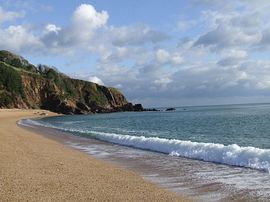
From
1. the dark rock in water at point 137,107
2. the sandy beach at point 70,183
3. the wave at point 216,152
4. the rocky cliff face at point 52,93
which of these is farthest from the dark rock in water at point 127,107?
the sandy beach at point 70,183

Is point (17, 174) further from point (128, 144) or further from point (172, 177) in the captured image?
point (128, 144)

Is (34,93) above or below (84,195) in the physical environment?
above

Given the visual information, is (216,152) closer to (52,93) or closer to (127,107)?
(52,93)

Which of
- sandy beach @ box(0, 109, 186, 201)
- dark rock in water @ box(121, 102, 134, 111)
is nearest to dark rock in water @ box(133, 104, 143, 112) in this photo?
dark rock in water @ box(121, 102, 134, 111)

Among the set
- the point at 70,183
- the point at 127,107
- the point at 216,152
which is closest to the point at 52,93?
the point at 127,107

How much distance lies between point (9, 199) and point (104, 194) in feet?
8.39

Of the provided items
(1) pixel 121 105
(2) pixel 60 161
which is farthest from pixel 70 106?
(2) pixel 60 161

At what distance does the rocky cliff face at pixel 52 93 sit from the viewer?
149 metres

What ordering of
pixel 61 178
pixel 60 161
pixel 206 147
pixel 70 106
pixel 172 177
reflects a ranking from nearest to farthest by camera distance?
pixel 61 178, pixel 172 177, pixel 60 161, pixel 206 147, pixel 70 106

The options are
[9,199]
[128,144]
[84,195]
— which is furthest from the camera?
[128,144]

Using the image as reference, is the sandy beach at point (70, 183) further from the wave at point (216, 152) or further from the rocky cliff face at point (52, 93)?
the rocky cliff face at point (52, 93)

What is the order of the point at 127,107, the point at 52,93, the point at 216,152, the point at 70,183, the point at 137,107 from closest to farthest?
the point at 70,183, the point at 216,152, the point at 52,93, the point at 127,107, the point at 137,107

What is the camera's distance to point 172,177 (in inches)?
593

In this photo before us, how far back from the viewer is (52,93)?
15762 centimetres
